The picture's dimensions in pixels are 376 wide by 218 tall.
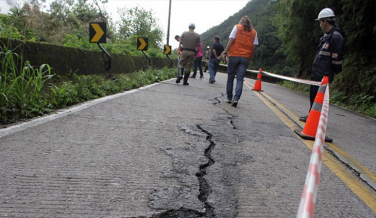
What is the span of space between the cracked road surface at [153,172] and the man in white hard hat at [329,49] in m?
1.67

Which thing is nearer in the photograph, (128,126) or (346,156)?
(346,156)

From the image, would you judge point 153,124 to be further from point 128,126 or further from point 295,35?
point 295,35

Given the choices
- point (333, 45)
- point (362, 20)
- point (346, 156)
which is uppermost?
point (362, 20)

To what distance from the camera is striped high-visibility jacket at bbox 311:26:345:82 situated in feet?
16.3

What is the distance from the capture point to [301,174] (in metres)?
2.86

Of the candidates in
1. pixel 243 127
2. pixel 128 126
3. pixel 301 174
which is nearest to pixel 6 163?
pixel 128 126

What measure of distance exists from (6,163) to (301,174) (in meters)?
2.41

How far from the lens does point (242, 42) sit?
6.59m

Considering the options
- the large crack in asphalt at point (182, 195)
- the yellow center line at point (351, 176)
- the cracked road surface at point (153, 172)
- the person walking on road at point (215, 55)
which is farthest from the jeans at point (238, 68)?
the person walking on road at point (215, 55)

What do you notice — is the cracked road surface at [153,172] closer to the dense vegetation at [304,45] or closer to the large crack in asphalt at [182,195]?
the large crack in asphalt at [182,195]

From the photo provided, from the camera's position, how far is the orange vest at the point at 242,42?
6582 mm

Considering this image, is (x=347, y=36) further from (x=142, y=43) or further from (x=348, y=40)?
(x=142, y=43)

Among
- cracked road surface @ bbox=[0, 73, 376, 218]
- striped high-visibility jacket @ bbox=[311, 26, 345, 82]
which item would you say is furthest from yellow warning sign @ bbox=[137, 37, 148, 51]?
cracked road surface @ bbox=[0, 73, 376, 218]

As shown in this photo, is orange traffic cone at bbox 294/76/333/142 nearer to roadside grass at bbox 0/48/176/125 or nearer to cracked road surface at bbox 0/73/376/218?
cracked road surface at bbox 0/73/376/218
